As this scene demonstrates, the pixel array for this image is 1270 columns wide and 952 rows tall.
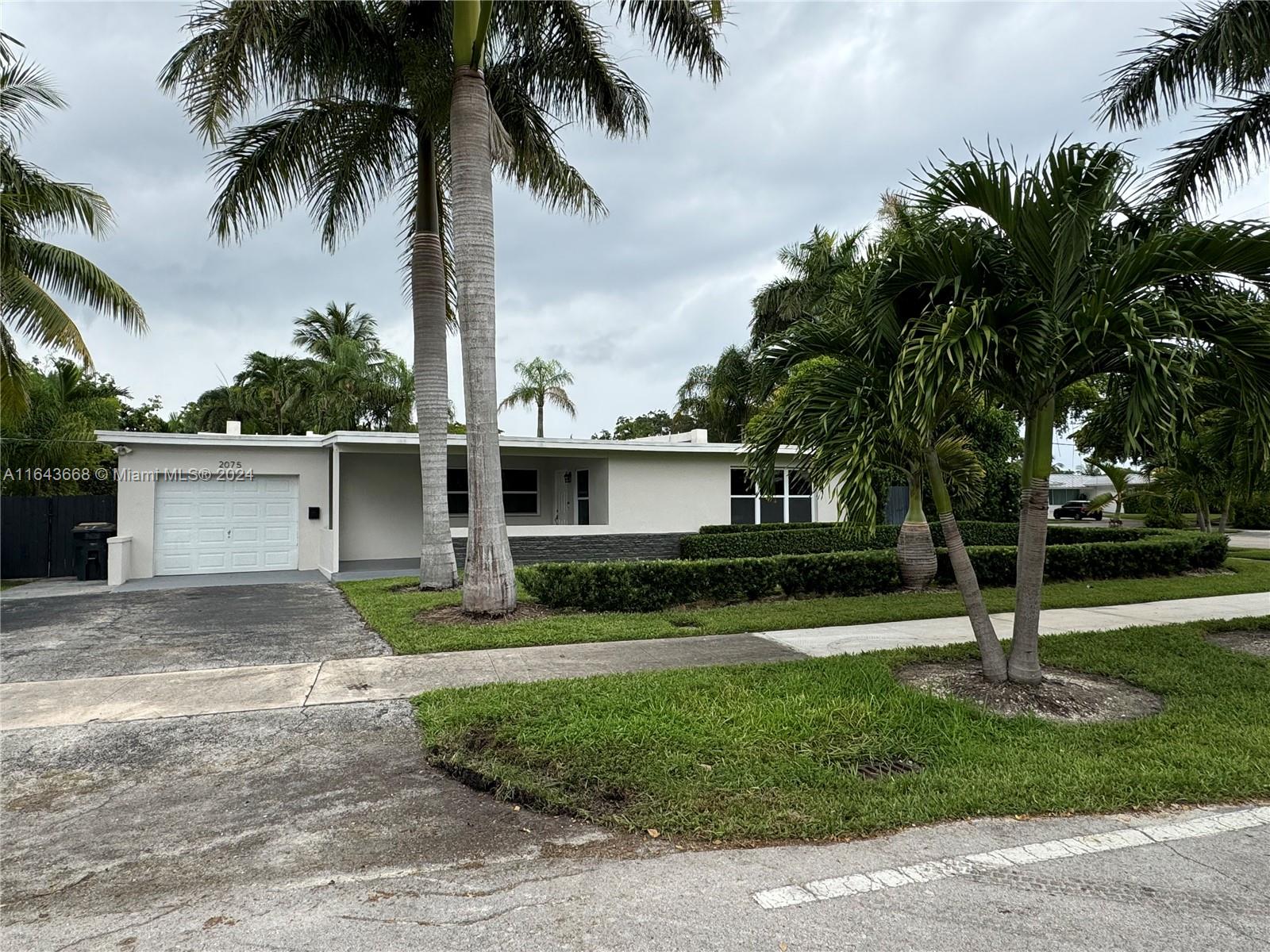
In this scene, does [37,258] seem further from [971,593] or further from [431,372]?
[971,593]

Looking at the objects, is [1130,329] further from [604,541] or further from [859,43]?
[604,541]

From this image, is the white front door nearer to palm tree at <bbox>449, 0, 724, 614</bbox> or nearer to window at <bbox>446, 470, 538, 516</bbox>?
window at <bbox>446, 470, 538, 516</bbox>

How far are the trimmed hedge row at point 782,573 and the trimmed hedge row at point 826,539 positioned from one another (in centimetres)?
114

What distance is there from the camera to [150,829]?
3.63 metres

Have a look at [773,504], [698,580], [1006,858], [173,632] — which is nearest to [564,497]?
[773,504]

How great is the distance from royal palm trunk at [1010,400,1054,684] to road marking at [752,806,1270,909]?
1914 millimetres

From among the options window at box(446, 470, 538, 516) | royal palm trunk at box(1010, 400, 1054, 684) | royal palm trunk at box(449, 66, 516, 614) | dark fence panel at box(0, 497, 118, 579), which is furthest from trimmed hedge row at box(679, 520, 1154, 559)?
dark fence panel at box(0, 497, 118, 579)

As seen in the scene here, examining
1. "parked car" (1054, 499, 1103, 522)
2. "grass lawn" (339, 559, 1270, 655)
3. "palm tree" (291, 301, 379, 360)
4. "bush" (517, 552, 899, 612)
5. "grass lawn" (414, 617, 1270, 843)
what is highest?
"palm tree" (291, 301, 379, 360)

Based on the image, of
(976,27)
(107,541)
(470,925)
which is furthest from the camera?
(107,541)

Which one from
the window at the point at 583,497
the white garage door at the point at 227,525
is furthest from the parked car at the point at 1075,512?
the white garage door at the point at 227,525

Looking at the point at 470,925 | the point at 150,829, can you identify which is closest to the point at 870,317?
the point at 470,925

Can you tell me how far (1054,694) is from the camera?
551 centimetres

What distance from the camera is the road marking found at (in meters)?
2.97

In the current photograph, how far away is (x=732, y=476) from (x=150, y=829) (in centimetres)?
1509
